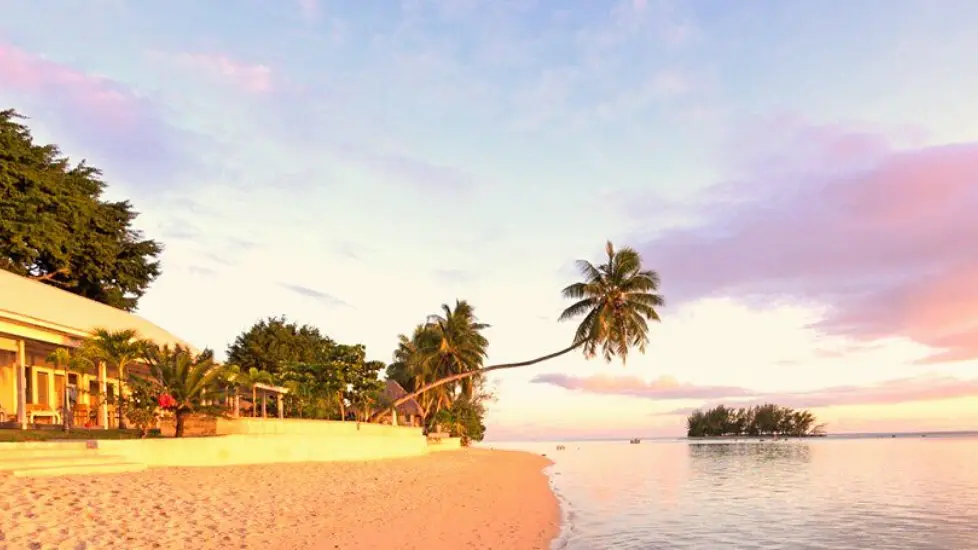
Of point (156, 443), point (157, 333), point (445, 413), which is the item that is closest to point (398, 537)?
point (156, 443)

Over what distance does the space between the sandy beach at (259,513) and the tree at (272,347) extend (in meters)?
29.8

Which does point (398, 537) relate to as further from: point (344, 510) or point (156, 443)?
point (156, 443)

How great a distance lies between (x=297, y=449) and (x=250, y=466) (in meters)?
3.15

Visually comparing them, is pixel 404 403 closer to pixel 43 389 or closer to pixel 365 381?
pixel 365 381

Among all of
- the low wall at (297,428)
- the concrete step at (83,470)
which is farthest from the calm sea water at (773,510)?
the concrete step at (83,470)

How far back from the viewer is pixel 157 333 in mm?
28812

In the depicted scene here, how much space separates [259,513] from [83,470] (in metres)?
3.77

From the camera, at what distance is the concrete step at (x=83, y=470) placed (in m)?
11.8

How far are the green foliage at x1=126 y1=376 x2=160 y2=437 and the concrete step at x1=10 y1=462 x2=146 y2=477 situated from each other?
10.0ft

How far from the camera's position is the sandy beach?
30.3 feet

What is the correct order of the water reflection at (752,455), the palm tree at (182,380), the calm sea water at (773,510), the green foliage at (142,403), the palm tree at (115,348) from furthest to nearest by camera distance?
1. the water reflection at (752,455)
2. the palm tree at (115,348)
3. the palm tree at (182,380)
4. the green foliage at (142,403)
5. the calm sea water at (773,510)

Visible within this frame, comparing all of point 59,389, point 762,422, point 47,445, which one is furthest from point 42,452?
point 762,422

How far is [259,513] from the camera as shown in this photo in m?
12.0

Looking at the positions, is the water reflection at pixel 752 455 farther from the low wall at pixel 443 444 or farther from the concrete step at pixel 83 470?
the concrete step at pixel 83 470
